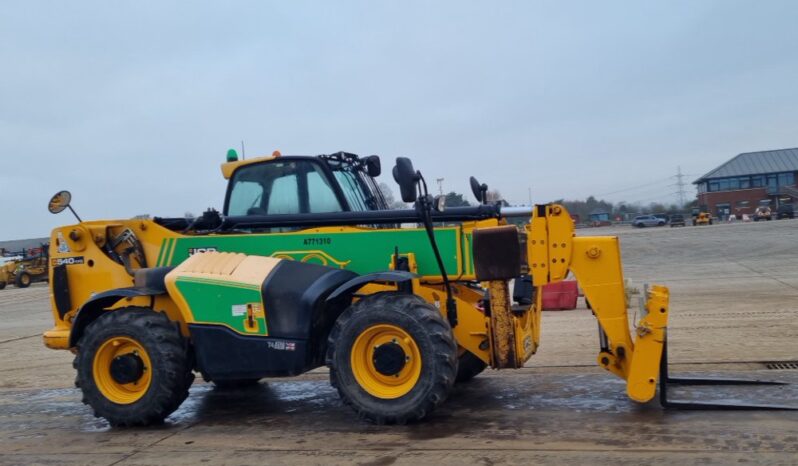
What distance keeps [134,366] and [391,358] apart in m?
2.39

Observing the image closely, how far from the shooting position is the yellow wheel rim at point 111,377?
22.1 feet

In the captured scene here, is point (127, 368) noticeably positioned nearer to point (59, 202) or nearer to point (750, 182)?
point (59, 202)

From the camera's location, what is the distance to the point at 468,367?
25.4 feet

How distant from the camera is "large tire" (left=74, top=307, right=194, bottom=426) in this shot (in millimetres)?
6590

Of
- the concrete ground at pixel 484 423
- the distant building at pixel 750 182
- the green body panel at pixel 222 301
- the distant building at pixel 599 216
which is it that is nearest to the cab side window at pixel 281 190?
the green body panel at pixel 222 301

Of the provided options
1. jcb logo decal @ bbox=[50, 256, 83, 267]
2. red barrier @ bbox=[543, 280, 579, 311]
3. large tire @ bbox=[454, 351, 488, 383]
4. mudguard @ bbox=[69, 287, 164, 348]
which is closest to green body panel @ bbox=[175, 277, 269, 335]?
mudguard @ bbox=[69, 287, 164, 348]

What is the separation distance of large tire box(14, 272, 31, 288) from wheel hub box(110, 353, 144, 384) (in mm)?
39114

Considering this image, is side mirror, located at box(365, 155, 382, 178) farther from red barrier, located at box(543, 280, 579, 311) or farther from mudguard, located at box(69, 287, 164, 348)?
red barrier, located at box(543, 280, 579, 311)

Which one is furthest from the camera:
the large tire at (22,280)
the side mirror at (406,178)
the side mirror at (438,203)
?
the large tire at (22,280)

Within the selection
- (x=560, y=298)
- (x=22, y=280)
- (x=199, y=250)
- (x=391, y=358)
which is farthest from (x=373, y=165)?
(x=22, y=280)

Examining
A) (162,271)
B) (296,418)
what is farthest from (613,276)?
(162,271)

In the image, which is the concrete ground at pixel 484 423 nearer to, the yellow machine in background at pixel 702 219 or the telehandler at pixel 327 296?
the telehandler at pixel 327 296

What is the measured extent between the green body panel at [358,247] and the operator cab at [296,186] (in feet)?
1.62

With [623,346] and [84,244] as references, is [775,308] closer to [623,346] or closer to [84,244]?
[623,346]
